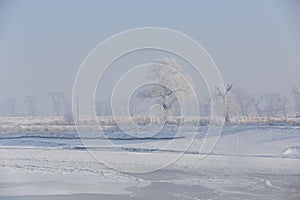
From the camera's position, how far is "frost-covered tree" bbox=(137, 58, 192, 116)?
1238 inches

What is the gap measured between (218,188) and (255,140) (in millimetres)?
13330

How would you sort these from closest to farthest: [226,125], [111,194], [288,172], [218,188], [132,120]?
[111,194]
[218,188]
[288,172]
[132,120]
[226,125]

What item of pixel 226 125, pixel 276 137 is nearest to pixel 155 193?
pixel 276 137

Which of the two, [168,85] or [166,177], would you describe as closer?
[166,177]

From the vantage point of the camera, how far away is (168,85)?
107 feet

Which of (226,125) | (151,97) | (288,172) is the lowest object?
(288,172)

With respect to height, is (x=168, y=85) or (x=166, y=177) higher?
(x=168, y=85)

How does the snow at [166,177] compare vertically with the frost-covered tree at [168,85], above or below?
below

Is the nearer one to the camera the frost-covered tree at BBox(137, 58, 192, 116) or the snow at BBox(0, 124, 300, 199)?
the snow at BBox(0, 124, 300, 199)

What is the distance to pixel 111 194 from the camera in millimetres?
8375

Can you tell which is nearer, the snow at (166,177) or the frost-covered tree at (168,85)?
the snow at (166,177)

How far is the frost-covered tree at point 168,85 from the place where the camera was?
31.4m

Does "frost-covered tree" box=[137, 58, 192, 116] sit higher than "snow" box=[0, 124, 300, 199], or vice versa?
"frost-covered tree" box=[137, 58, 192, 116]

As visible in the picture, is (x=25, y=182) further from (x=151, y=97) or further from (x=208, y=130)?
(x=151, y=97)
